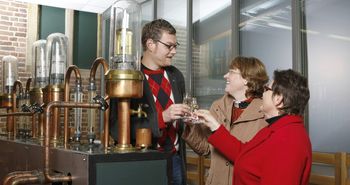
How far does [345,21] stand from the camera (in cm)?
320

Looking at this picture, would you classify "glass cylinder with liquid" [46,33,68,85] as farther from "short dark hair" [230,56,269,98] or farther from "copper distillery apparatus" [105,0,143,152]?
"short dark hair" [230,56,269,98]

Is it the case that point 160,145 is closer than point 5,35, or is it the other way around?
point 160,145

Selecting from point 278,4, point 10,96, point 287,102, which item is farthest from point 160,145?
point 278,4

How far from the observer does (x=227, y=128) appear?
2.17 metres

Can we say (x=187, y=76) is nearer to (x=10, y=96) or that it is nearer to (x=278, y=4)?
(x=278, y=4)

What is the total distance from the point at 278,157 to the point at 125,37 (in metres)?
0.83

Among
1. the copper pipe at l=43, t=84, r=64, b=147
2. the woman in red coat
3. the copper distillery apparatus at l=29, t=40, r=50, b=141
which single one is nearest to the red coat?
the woman in red coat

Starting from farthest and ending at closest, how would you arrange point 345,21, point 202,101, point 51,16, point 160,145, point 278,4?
point 51,16 < point 202,101 < point 278,4 < point 345,21 < point 160,145

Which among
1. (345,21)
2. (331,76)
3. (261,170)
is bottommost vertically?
(261,170)

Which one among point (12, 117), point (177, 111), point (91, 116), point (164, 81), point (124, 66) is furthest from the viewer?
point (12, 117)

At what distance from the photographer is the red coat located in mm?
1642

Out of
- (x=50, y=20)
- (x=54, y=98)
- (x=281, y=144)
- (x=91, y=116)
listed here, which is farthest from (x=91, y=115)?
(x=50, y=20)

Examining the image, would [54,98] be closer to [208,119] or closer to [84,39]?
[208,119]

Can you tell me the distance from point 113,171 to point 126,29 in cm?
67
